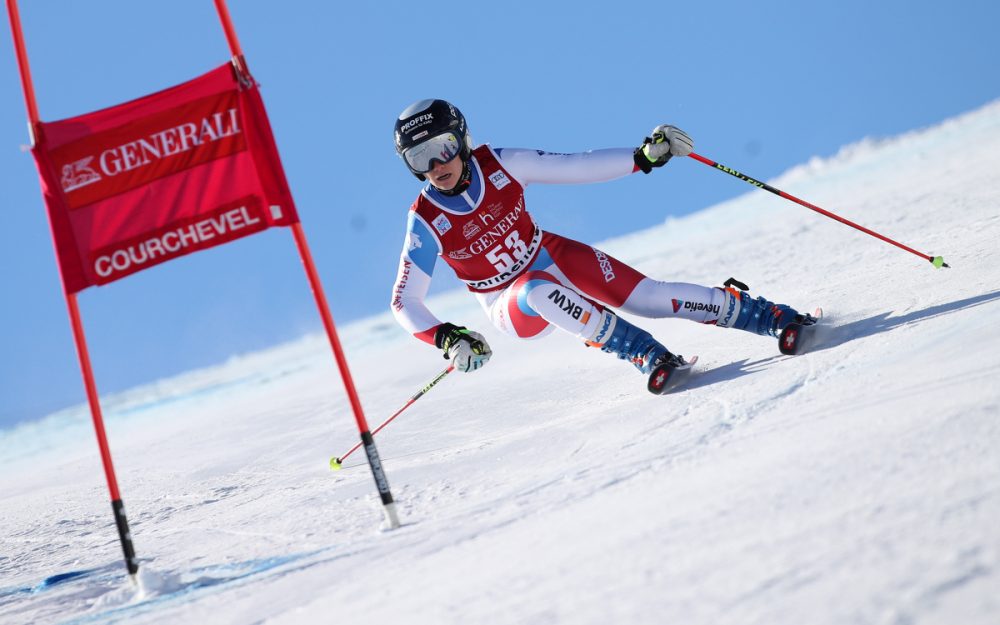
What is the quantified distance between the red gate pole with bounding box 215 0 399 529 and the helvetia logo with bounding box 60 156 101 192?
0.57m

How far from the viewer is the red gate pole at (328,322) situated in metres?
2.77

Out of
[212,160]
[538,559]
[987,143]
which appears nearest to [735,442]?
[538,559]

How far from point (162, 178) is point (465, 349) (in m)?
1.35

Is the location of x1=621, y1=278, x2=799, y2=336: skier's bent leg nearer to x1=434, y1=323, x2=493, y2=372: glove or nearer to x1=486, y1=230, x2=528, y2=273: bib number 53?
x1=486, y1=230, x2=528, y2=273: bib number 53

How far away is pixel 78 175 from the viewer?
2.84m

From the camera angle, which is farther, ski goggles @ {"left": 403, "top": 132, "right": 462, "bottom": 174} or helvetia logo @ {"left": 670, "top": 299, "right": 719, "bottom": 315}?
helvetia logo @ {"left": 670, "top": 299, "right": 719, "bottom": 315}

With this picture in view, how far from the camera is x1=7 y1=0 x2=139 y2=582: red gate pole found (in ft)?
9.12

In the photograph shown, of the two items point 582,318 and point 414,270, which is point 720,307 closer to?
point 582,318

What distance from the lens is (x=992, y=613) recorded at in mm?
1317

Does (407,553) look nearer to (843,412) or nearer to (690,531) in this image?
(690,531)

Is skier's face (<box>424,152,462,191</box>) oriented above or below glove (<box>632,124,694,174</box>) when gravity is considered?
above

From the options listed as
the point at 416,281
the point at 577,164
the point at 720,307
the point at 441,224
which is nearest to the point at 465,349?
the point at 416,281

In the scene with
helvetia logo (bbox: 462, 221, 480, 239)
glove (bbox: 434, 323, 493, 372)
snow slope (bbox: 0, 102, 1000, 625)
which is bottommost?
snow slope (bbox: 0, 102, 1000, 625)

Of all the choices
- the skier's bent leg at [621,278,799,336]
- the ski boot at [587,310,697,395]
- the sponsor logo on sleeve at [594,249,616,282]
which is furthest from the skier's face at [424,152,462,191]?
the skier's bent leg at [621,278,799,336]
